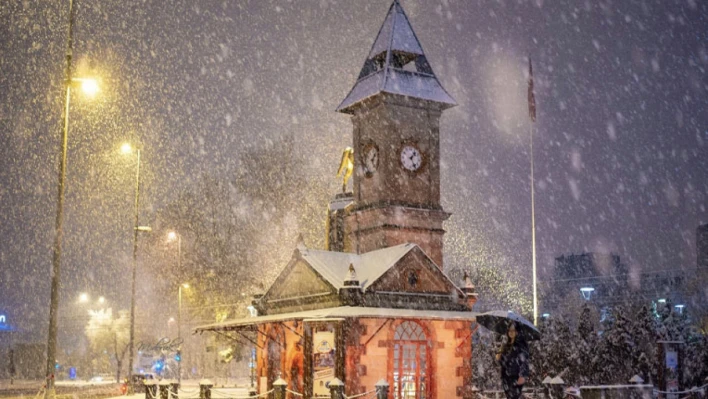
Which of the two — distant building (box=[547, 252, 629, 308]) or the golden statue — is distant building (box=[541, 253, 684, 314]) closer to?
distant building (box=[547, 252, 629, 308])

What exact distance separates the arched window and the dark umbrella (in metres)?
7.74

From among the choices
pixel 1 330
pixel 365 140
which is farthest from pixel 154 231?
pixel 1 330

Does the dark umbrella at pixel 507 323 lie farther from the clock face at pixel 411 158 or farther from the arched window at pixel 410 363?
the clock face at pixel 411 158

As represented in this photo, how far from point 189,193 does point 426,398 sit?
105 feet

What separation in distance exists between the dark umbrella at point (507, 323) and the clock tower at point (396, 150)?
14271 millimetres

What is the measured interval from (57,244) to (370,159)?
59.7 feet

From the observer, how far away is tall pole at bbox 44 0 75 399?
70.4ft

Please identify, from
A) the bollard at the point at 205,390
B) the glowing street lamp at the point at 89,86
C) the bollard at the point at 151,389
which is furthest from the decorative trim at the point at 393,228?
the glowing street lamp at the point at 89,86

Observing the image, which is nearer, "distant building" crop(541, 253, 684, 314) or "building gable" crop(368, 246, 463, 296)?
"building gable" crop(368, 246, 463, 296)

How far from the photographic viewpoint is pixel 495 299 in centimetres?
8706

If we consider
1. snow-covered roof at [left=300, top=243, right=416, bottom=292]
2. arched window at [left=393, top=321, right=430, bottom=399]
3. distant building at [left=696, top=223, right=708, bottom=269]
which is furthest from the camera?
distant building at [left=696, top=223, right=708, bottom=269]

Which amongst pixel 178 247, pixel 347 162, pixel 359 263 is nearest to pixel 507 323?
pixel 359 263

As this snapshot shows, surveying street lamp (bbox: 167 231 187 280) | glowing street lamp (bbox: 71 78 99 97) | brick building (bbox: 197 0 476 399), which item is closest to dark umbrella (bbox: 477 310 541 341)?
brick building (bbox: 197 0 476 399)

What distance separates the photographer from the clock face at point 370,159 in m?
37.1
